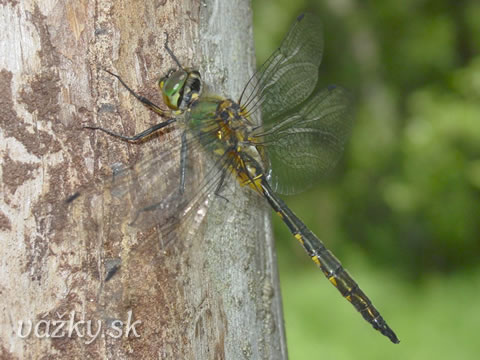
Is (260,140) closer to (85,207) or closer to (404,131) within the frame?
(85,207)

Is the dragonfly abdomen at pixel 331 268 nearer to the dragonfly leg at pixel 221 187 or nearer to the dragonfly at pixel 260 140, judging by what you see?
the dragonfly at pixel 260 140

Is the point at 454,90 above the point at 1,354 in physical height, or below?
above

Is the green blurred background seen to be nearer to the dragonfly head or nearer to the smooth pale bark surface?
the dragonfly head

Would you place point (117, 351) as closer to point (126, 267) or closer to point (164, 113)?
point (126, 267)

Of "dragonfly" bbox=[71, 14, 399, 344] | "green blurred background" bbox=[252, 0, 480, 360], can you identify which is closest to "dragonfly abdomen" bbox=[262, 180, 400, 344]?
"dragonfly" bbox=[71, 14, 399, 344]

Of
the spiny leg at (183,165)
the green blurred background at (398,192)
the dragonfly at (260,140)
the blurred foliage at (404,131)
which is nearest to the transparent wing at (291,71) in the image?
the dragonfly at (260,140)

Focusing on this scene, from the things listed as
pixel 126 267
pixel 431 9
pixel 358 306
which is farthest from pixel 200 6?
pixel 431 9

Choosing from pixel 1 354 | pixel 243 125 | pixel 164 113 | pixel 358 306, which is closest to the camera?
pixel 1 354
